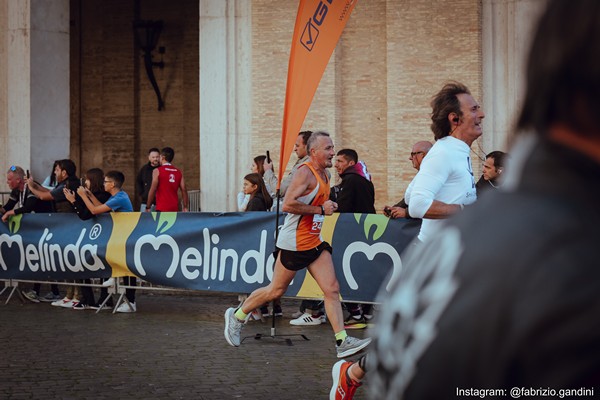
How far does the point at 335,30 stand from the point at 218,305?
175 inches

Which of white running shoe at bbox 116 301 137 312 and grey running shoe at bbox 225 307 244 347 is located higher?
grey running shoe at bbox 225 307 244 347

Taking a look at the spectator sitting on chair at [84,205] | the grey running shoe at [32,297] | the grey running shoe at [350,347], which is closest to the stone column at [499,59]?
the spectator sitting on chair at [84,205]

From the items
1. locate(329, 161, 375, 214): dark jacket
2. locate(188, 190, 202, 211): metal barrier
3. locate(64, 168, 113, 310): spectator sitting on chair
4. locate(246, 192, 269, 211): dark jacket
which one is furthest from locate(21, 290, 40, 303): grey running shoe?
locate(188, 190, 202, 211): metal barrier

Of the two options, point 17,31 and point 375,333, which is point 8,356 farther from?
point 17,31

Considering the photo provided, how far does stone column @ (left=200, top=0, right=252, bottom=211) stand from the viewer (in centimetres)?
1833

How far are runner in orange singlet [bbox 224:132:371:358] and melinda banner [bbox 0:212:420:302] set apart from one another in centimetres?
164

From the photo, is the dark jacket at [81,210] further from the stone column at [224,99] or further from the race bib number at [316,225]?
the stone column at [224,99]

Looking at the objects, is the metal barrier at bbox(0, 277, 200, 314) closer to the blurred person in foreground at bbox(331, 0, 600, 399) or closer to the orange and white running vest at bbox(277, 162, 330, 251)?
the orange and white running vest at bbox(277, 162, 330, 251)

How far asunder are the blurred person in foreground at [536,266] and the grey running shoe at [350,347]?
7.02 m

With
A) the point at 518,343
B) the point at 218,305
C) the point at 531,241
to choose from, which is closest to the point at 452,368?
the point at 518,343

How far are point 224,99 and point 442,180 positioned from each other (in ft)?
38.6

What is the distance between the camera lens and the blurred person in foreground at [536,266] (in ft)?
4.74

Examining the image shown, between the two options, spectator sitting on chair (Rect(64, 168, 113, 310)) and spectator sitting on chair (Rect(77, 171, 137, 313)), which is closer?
spectator sitting on chair (Rect(77, 171, 137, 313))

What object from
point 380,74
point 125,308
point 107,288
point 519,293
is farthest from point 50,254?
point 519,293
